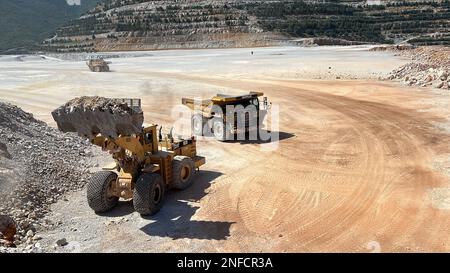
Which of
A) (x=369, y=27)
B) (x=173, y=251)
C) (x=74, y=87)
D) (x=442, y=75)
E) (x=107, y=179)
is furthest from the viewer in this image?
(x=369, y=27)

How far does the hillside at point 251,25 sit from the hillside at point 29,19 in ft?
147

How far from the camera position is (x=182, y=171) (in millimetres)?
12344

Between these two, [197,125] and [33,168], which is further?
[197,125]

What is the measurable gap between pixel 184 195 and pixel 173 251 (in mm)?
3087

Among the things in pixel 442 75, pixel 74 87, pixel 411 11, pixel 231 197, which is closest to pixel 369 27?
pixel 411 11

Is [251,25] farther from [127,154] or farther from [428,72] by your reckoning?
[127,154]

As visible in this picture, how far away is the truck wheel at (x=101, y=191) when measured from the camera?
35.3 feet

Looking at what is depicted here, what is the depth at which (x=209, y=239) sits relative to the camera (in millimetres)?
9742

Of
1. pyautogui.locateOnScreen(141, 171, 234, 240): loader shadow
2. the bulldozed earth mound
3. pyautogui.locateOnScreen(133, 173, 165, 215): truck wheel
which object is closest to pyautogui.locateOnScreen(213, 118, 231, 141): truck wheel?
the bulldozed earth mound

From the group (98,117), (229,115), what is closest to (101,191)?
(98,117)

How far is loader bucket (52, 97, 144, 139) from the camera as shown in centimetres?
923

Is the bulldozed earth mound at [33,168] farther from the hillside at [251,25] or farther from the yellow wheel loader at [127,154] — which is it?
the hillside at [251,25]

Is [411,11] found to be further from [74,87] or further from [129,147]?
[129,147]

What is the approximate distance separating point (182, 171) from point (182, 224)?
2.18 meters
